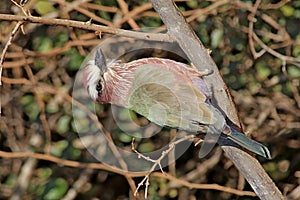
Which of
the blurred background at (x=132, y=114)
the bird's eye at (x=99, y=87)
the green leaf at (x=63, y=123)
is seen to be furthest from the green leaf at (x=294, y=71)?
the bird's eye at (x=99, y=87)

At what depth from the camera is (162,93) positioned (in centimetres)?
272

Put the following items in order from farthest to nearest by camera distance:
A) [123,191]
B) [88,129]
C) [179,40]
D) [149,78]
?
1. [123,191]
2. [88,129]
3. [149,78]
4. [179,40]

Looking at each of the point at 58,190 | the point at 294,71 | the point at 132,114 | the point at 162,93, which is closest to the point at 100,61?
the point at 162,93

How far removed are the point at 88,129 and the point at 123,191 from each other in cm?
51

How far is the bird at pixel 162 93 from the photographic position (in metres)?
2.47

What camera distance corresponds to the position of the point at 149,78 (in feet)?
9.07

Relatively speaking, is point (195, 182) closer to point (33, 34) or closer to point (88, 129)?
point (88, 129)

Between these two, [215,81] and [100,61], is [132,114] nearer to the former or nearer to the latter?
[100,61]

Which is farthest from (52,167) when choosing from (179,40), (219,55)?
(179,40)

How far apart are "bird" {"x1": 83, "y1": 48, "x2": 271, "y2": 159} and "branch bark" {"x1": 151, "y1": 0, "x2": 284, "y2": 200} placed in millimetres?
38

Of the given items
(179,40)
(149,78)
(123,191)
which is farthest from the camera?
(123,191)

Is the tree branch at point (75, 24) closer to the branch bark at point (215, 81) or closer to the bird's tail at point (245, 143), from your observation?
the branch bark at point (215, 81)

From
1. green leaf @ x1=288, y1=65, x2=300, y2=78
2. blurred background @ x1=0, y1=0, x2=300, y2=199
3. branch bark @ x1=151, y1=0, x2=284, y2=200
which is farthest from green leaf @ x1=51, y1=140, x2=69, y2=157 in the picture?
branch bark @ x1=151, y1=0, x2=284, y2=200

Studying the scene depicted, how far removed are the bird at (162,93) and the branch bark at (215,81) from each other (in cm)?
4
